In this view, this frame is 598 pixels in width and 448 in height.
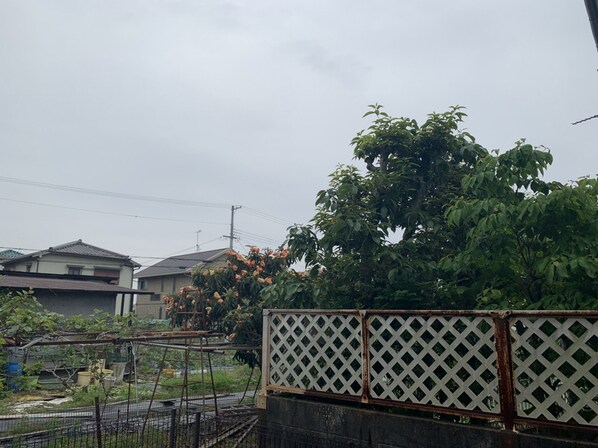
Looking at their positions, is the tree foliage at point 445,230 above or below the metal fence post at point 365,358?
above

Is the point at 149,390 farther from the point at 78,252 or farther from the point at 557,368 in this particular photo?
the point at 78,252

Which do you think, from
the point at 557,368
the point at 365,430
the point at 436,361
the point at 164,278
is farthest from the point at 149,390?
the point at 164,278

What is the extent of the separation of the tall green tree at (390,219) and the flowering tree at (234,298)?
3.35 m

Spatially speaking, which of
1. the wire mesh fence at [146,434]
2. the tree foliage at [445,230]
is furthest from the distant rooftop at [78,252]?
the tree foliage at [445,230]

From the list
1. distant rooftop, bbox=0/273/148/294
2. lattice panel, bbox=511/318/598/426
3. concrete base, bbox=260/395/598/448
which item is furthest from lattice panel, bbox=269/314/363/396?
distant rooftop, bbox=0/273/148/294

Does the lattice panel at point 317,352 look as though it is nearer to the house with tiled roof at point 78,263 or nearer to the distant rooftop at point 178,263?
the house with tiled roof at point 78,263

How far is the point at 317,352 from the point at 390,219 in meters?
1.87

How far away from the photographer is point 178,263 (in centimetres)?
3347

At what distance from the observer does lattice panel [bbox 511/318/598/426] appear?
3.64m

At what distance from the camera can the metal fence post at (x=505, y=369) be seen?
12.8 feet

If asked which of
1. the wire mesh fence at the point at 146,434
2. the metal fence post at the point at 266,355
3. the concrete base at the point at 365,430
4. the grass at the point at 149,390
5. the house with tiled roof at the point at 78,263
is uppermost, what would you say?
the house with tiled roof at the point at 78,263

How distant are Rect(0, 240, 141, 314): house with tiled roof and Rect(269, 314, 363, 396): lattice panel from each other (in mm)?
17250

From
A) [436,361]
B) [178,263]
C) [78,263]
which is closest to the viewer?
[436,361]

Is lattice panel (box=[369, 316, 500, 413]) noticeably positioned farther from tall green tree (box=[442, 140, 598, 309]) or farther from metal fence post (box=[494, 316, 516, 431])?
tall green tree (box=[442, 140, 598, 309])
